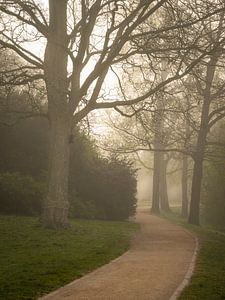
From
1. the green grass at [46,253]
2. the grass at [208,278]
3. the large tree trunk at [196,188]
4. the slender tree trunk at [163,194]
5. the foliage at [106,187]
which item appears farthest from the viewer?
the slender tree trunk at [163,194]

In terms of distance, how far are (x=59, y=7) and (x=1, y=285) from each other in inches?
505

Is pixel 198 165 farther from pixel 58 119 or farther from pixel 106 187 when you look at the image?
pixel 58 119

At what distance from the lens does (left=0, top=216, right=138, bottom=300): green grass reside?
869cm

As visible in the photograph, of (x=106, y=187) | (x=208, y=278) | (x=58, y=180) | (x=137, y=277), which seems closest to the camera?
(x=137, y=277)

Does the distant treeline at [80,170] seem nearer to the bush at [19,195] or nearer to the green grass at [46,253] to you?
the bush at [19,195]

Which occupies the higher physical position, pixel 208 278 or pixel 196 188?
pixel 196 188

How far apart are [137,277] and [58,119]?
31.0 ft

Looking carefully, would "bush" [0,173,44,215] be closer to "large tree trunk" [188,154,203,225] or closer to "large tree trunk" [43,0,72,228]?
"large tree trunk" [43,0,72,228]

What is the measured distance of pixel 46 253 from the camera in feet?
40.3

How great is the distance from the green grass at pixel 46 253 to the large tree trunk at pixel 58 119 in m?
0.80

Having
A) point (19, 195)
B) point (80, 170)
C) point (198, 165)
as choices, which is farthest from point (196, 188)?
point (19, 195)

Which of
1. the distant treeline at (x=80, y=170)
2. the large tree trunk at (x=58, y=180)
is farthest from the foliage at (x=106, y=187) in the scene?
the large tree trunk at (x=58, y=180)

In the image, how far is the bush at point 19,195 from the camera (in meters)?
21.1

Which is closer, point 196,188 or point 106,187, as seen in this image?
point 106,187
